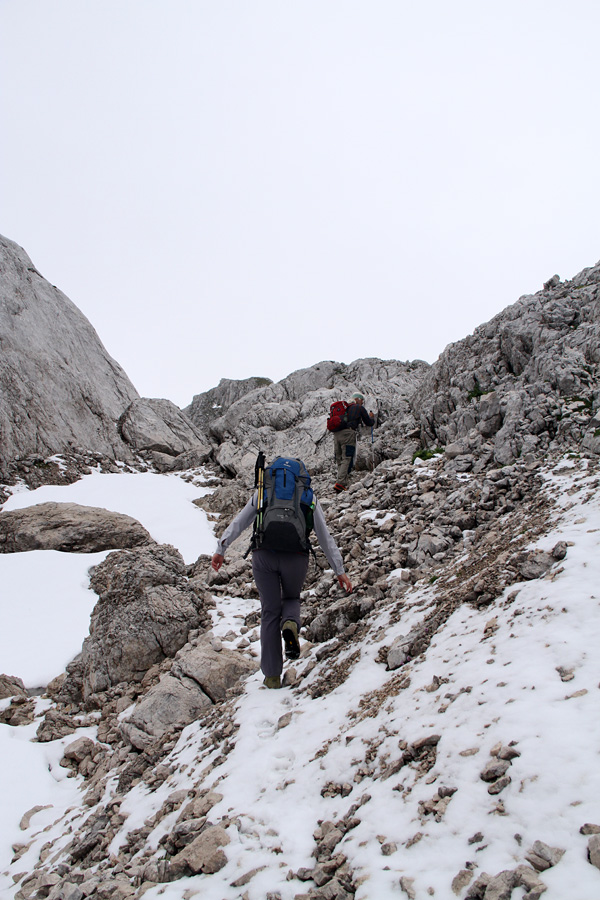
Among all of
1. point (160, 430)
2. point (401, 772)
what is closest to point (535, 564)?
point (401, 772)

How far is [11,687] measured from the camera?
8.51 metres

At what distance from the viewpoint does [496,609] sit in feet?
16.3

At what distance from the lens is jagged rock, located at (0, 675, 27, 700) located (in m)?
8.41

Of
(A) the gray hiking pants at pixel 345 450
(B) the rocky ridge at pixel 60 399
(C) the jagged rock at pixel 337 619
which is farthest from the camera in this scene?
(B) the rocky ridge at pixel 60 399

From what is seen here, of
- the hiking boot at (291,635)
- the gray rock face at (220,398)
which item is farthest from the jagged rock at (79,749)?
the gray rock face at (220,398)

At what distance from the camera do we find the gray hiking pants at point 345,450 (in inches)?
631

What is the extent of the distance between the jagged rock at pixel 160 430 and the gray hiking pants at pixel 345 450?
13805 mm

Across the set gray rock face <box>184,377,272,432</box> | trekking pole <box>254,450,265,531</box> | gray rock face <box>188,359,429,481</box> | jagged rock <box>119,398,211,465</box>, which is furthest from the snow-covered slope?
gray rock face <box>184,377,272,432</box>

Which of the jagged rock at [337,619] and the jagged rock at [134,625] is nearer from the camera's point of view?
the jagged rock at [337,619]

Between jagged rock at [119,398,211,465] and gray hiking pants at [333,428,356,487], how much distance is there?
13805mm

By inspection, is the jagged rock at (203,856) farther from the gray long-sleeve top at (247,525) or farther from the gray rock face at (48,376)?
the gray rock face at (48,376)

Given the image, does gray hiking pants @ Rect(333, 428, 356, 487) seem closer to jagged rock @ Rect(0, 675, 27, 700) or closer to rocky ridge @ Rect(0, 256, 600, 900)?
rocky ridge @ Rect(0, 256, 600, 900)

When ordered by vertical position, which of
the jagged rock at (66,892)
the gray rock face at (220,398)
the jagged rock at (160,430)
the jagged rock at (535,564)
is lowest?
the jagged rock at (66,892)

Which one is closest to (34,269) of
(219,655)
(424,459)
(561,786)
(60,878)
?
(424,459)
